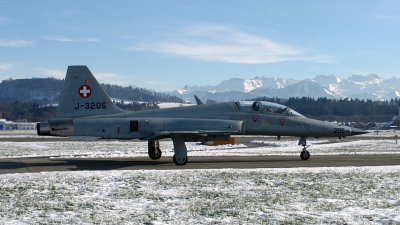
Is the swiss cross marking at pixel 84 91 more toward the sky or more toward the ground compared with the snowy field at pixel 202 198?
more toward the sky

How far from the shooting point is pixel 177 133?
19281 mm

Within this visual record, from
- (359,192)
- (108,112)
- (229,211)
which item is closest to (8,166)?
(108,112)

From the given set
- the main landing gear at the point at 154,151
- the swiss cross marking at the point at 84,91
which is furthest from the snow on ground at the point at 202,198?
the main landing gear at the point at 154,151

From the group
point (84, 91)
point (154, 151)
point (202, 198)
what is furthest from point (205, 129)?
point (202, 198)

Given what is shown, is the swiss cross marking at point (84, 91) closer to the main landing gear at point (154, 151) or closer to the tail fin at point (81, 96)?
the tail fin at point (81, 96)

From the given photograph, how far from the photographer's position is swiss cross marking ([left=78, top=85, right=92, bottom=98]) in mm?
20078

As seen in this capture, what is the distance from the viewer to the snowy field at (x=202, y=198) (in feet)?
29.9

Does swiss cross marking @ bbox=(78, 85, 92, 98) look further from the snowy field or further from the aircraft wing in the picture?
the snowy field

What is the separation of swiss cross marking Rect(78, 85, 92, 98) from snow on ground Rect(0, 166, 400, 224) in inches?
228

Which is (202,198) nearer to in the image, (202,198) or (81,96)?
(202,198)

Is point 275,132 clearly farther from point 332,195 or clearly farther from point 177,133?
point 332,195

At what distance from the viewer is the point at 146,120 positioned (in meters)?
20.1

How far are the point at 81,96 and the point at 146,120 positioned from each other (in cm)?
306

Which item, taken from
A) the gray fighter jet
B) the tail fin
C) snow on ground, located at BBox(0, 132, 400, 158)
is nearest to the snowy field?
the gray fighter jet
